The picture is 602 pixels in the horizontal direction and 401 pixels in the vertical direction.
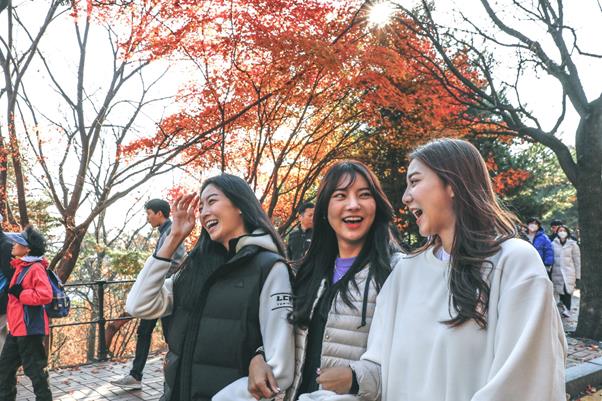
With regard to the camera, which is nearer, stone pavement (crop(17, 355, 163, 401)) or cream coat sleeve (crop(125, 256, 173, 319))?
cream coat sleeve (crop(125, 256, 173, 319))

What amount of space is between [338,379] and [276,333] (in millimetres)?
483

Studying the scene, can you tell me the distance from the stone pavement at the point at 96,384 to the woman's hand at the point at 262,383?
13.1ft

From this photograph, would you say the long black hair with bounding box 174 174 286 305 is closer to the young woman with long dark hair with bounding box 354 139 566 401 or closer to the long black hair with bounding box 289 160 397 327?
the long black hair with bounding box 289 160 397 327

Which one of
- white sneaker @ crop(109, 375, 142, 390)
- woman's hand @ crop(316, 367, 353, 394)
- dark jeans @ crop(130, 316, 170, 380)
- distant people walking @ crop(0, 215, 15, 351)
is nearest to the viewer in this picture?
woman's hand @ crop(316, 367, 353, 394)

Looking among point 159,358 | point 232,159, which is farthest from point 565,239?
point 159,358

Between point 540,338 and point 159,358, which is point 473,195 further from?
point 159,358

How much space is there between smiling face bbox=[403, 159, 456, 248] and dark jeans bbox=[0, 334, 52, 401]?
4353 mm

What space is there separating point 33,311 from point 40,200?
12.9 m

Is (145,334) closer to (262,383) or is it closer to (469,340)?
(262,383)

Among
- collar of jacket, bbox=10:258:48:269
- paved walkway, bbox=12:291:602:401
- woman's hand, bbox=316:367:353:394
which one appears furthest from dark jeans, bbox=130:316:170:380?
woman's hand, bbox=316:367:353:394

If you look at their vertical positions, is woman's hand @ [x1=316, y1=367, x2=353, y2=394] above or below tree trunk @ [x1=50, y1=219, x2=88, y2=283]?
below

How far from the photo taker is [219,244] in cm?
250

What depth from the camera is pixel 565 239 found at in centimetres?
1079

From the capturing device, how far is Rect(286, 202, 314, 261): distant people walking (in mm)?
7004
